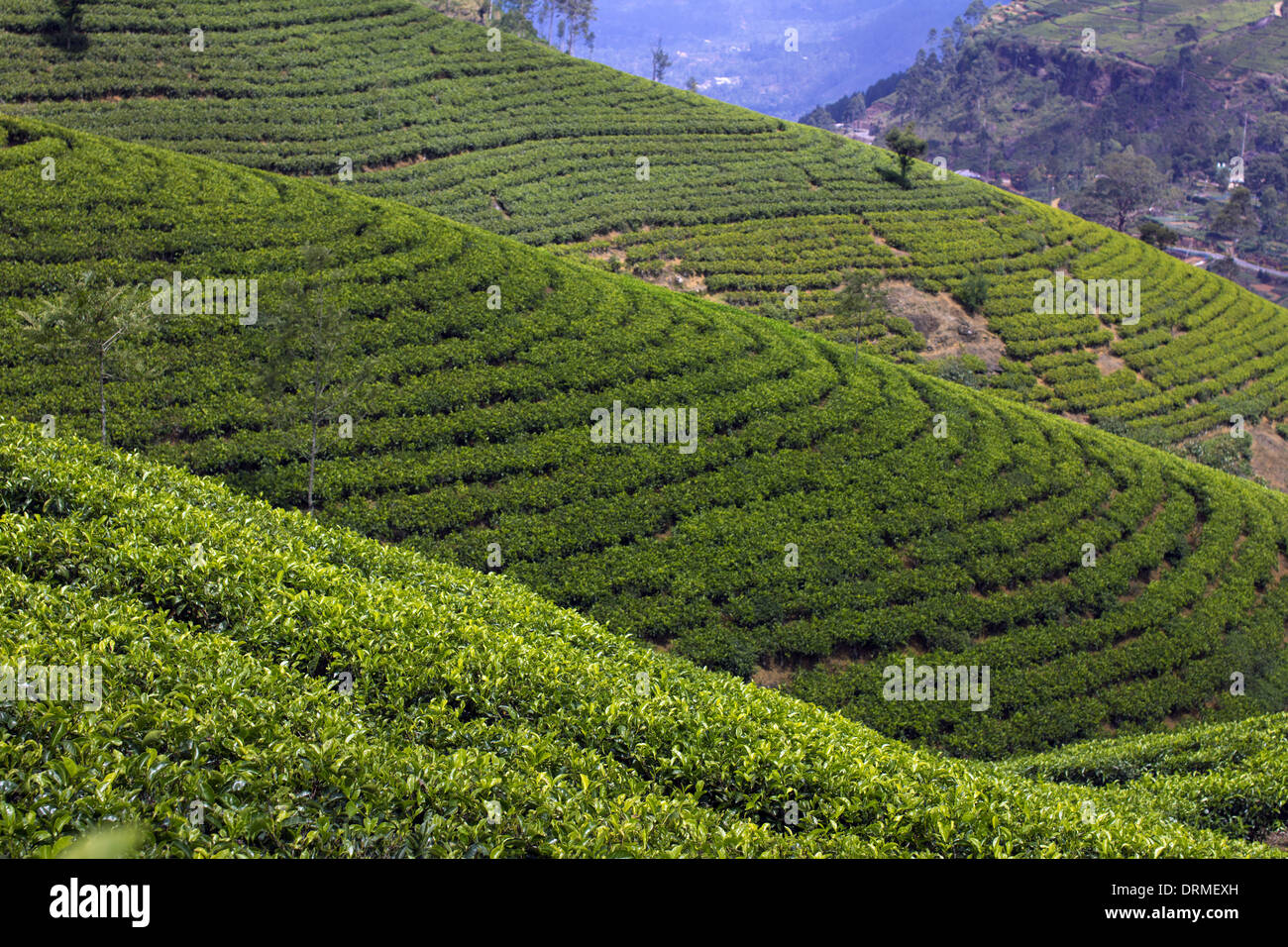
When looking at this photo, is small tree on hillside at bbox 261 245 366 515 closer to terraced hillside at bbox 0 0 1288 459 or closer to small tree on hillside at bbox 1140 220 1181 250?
terraced hillside at bbox 0 0 1288 459

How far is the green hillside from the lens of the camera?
609 cm

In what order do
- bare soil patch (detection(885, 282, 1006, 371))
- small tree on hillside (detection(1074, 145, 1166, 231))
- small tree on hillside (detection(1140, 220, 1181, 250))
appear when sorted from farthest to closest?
1. small tree on hillside (detection(1074, 145, 1166, 231))
2. small tree on hillside (detection(1140, 220, 1181, 250))
3. bare soil patch (detection(885, 282, 1006, 371))

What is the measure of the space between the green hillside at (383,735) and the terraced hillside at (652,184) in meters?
34.0

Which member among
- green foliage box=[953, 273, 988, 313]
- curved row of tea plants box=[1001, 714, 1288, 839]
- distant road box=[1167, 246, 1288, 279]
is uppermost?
distant road box=[1167, 246, 1288, 279]

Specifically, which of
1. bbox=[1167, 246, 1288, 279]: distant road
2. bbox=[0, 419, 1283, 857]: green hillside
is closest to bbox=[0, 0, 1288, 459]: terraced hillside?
bbox=[0, 419, 1283, 857]: green hillside

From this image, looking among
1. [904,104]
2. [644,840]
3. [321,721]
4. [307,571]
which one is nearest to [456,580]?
[307,571]

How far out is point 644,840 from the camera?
21.1ft

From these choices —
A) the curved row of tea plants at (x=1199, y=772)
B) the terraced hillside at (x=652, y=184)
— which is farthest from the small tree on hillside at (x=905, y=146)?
the curved row of tea plants at (x=1199, y=772)

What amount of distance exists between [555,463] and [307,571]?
38.9 feet

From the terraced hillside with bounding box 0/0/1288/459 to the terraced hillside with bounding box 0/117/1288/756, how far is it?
1431 cm

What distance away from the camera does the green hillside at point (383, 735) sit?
6.09 m

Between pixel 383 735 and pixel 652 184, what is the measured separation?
168ft

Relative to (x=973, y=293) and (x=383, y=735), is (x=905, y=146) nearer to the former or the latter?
(x=973, y=293)

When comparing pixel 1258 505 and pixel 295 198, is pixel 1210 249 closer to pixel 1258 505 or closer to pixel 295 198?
pixel 1258 505
